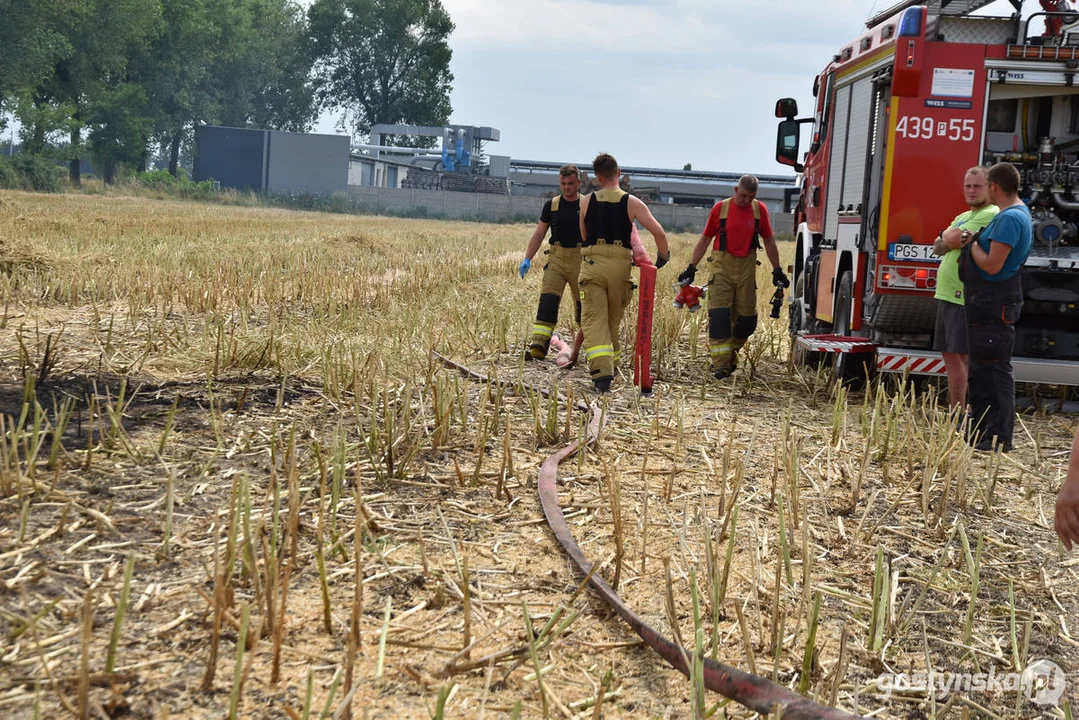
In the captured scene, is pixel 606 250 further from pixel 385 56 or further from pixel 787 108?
pixel 385 56

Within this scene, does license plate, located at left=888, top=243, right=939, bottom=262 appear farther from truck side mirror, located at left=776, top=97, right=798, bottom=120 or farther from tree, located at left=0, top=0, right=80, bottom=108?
tree, located at left=0, top=0, right=80, bottom=108

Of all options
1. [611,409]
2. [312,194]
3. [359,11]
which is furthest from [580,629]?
[359,11]

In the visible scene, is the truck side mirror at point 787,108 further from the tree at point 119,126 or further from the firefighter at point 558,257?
the tree at point 119,126

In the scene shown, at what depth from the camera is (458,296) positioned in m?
13.0

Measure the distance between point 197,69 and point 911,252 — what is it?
2503 inches

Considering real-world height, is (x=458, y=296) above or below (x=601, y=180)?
below

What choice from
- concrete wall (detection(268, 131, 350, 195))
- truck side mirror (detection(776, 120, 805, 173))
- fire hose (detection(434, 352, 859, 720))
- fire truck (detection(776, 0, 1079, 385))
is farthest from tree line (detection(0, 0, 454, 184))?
fire hose (detection(434, 352, 859, 720))

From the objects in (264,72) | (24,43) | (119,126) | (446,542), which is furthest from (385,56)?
(446,542)

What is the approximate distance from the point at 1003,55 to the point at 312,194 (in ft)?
177

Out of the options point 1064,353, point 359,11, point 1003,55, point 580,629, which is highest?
point 359,11

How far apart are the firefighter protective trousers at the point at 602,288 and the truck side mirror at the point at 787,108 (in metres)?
4.34

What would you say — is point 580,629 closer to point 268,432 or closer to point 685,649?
point 685,649

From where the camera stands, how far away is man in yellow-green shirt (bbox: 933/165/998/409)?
24.3 feet

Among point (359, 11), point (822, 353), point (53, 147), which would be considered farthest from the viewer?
point (359, 11)
